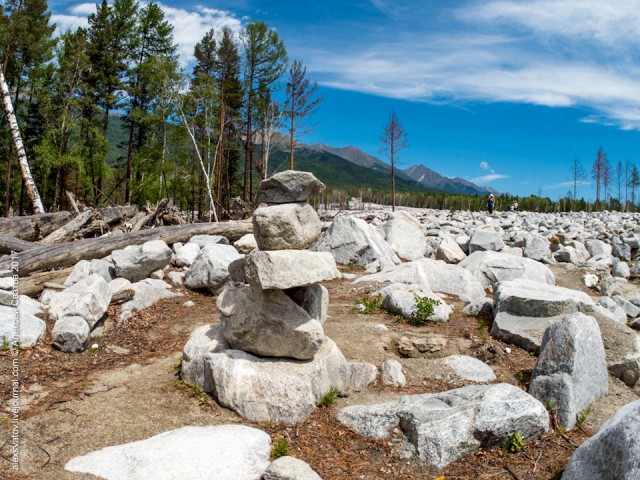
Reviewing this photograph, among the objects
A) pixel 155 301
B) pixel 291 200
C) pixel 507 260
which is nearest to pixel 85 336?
pixel 155 301

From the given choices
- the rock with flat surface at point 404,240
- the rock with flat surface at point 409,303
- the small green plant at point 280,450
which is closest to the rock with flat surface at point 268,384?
the small green plant at point 280,450

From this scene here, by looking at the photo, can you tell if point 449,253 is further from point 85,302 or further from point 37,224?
point 37,224

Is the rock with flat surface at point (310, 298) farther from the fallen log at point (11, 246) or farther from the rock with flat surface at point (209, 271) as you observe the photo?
the fallen log at point (11, 246)

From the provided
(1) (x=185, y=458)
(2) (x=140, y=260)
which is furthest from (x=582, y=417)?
(2) (x=140, y=260)

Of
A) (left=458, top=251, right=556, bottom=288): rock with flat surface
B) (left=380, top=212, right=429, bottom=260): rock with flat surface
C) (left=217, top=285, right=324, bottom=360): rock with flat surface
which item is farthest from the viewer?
(left=380, top=212, right=429, bottom=260): rock with flat surface

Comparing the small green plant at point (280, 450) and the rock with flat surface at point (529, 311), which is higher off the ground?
the rock with flat surface at point (529, 311)

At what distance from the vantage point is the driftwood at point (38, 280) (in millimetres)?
9227

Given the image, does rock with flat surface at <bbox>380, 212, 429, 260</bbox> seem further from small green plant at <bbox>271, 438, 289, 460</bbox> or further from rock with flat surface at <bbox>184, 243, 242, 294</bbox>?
small green plant at <bbox>271, 438, 289, 460</bbox>

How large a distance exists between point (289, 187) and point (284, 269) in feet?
3.82

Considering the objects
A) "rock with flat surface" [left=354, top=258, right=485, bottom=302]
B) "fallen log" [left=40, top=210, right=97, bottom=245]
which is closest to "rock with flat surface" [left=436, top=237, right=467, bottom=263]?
"rock with flat surface" [left=354, top=258, right=485, bottom=302]

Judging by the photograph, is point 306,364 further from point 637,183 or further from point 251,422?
point 637,183

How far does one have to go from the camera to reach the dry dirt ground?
177 inches

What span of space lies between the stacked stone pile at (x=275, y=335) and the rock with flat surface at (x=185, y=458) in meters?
0.65

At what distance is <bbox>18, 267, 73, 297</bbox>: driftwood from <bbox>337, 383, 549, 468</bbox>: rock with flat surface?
738cm
